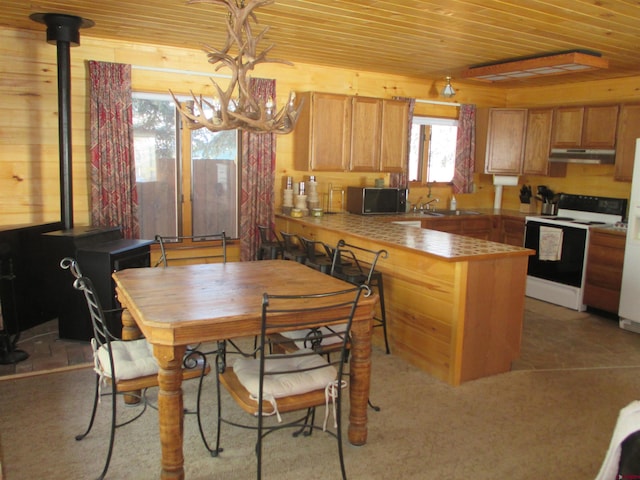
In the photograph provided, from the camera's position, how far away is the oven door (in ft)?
17.2

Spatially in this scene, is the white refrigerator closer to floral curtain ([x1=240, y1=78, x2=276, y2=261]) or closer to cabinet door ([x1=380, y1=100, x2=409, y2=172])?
cabinet door ([x1=380, y1=100, x2=409, y2=172])

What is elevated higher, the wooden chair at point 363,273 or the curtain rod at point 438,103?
the curtain rod at point 438,103

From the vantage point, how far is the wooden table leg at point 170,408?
7.21ft

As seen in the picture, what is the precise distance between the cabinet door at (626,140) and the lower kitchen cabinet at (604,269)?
0.69 metres

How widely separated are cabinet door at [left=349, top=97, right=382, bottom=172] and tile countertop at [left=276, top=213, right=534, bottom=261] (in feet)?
1.83

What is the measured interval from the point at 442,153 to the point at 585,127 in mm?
1600

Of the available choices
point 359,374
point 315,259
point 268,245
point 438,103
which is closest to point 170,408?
point 359,374

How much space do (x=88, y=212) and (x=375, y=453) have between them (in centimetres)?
331

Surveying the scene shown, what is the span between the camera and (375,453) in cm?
268

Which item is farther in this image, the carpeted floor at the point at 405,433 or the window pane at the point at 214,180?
the window pane at the point at 214,180

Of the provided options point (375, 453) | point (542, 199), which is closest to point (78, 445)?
point (375, 453)

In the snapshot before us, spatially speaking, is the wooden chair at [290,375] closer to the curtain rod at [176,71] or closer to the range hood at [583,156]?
the curtain rod at [176,71]

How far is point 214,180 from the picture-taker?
17.4 ft

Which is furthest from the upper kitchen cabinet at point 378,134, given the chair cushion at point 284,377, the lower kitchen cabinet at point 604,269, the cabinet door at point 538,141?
the chair cushion at point 284,377
